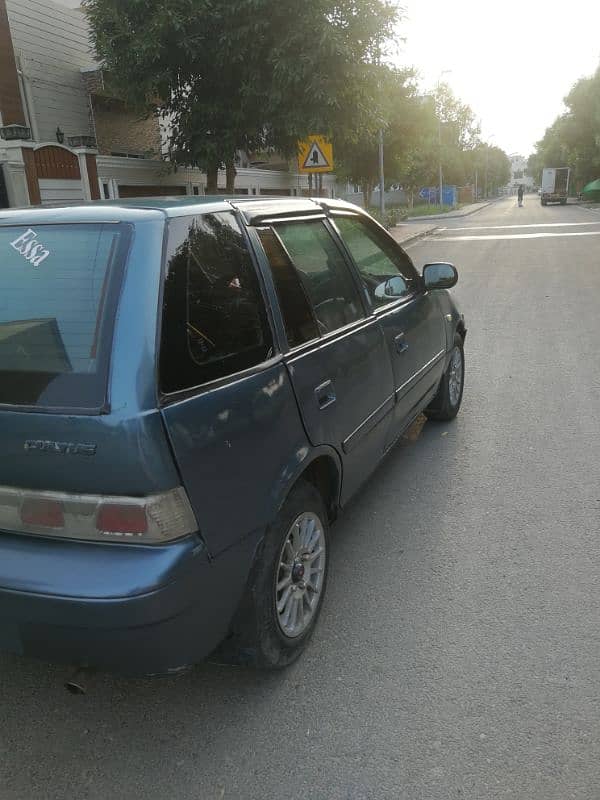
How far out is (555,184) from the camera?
170ft

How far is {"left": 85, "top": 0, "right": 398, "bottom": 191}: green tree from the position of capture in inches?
447

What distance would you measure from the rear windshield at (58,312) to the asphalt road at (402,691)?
1.21 metres

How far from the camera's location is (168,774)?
209 cm

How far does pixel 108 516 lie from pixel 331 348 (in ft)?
4.29

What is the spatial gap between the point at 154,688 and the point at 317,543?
33.0 inches

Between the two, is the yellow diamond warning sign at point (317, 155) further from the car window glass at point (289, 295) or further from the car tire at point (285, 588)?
the car tire at point (285, 588)

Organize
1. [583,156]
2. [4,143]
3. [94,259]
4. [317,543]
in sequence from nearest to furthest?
[94,259] < [317,543] < [4,143] < [583,156]

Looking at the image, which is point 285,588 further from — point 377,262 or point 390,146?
point 390,146

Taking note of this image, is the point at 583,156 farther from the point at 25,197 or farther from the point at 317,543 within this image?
the point at 317,543

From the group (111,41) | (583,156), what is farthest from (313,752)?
(583,156)

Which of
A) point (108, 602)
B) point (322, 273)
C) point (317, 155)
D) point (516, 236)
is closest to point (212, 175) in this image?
point (317, 155)

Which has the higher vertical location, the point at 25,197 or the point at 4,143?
the point at 4,143

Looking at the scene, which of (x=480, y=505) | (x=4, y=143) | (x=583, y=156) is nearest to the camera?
(x=480, y=505)

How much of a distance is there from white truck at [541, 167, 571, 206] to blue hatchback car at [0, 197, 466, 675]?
5574 centimetres
